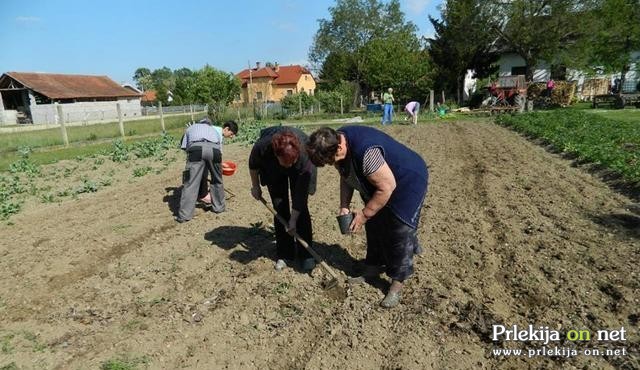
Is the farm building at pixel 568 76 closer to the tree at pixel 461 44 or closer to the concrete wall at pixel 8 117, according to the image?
the tree at pixel 461 44

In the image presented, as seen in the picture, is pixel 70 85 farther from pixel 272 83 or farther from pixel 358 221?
pixel 358 221

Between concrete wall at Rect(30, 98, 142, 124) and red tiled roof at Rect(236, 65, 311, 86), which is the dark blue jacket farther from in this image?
red tiled roof at Rect(236, 65, 311, 86)

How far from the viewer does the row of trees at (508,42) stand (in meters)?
22.3

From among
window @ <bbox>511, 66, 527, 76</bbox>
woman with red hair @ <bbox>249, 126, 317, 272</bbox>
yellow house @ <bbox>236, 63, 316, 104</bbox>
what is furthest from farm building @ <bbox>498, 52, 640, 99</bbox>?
yellow house @ <bbox>236, 63, 316, 104</bbox>

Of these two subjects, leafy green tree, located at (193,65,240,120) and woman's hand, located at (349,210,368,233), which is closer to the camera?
woman's hand, located at (349,210,368,233)

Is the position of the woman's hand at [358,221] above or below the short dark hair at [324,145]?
below

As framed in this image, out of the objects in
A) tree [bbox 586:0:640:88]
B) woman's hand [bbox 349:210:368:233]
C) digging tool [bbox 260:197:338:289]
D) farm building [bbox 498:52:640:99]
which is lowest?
digging tool [bbox 260:197:338:289]

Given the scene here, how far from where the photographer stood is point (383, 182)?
315 centimetres

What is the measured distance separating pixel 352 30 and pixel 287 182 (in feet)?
164

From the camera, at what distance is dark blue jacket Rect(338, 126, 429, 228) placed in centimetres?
328

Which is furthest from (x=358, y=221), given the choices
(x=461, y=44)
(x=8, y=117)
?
(x=8, y=117)

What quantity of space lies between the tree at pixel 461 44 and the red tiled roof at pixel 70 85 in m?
30.8

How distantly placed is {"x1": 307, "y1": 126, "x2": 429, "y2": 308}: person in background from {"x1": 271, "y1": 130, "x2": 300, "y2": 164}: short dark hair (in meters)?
0.37

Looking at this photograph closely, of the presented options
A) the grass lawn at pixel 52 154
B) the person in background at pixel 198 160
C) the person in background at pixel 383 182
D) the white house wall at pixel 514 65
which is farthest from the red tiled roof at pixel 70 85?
the person in background at pixel 383 182
